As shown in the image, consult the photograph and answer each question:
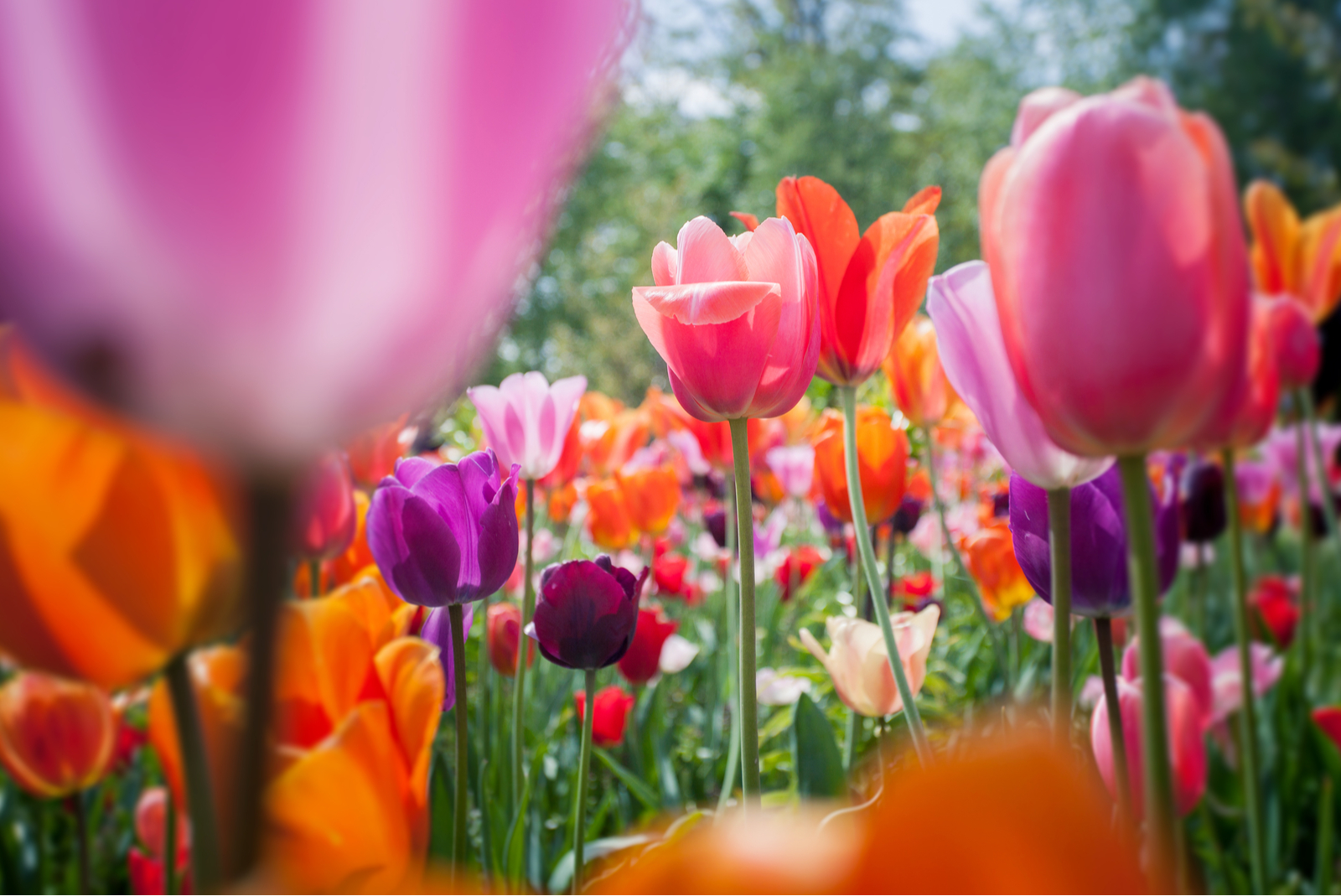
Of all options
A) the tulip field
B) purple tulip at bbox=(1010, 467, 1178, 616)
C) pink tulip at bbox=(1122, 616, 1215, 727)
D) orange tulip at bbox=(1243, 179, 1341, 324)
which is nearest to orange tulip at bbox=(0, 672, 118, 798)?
the tulip field

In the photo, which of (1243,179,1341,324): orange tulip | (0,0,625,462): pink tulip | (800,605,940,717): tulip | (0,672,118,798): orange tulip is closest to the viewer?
(0,0,625,462): pink tulip

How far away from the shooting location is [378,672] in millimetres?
218

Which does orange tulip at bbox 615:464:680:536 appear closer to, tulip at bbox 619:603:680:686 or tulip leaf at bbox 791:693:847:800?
tulip at bbox 619:603:680:686

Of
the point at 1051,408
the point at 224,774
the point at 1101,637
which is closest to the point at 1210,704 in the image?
the point at 1101,637

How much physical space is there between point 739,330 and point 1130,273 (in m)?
0.17

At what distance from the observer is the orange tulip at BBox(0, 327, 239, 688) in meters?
0.10

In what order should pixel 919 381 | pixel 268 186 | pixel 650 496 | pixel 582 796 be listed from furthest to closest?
1. pixel 650 496
2. pixel 919 381
3. pixel 582 796
4. pixel 268 186

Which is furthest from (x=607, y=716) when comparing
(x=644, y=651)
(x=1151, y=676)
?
(x=1151, y=676)

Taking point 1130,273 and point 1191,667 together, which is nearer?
point 1130,273

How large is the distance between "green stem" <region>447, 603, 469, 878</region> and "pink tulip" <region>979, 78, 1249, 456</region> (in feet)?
0.70

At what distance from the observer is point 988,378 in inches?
10.5

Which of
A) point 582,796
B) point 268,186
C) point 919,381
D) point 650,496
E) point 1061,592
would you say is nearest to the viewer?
point 268,186

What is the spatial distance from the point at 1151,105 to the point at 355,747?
0.22 metres

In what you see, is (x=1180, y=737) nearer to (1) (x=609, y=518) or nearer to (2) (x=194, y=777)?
(2) (x=194, y=777)
